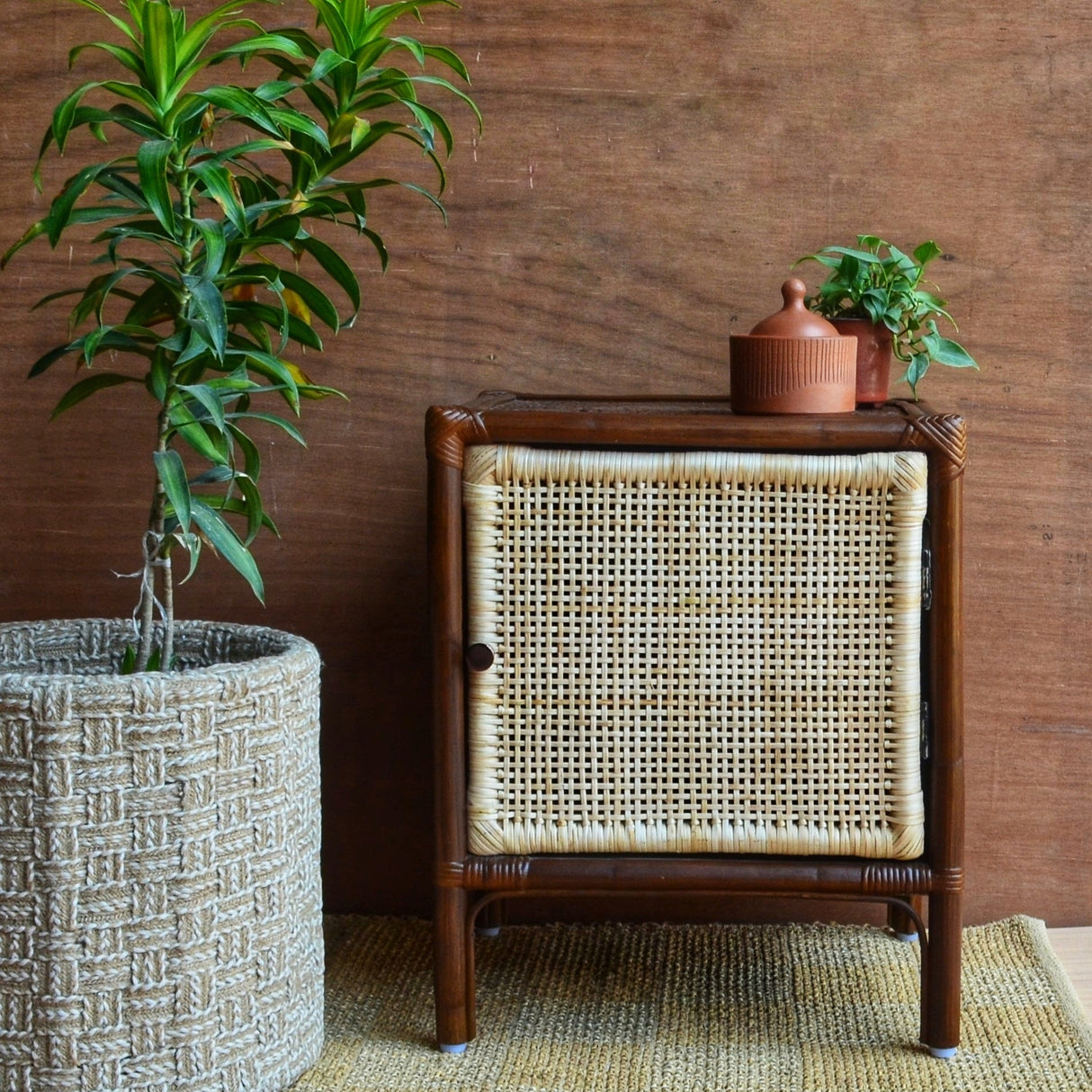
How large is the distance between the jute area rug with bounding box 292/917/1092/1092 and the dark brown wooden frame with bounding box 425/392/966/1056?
0.06 meters

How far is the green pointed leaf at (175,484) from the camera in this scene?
1041 millimetres

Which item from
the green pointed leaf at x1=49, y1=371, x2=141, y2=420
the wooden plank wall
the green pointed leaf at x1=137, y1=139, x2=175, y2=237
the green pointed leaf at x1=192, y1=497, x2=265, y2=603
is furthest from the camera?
the wooden plank wall

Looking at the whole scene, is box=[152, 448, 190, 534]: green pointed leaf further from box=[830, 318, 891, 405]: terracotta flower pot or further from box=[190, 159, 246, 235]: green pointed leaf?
box=[830, 318, 891, 405]: terracotta flower pot

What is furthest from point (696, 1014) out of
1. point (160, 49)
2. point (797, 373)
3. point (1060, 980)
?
point (160, 49)

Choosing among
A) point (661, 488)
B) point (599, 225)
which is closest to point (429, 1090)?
point (661, 488)

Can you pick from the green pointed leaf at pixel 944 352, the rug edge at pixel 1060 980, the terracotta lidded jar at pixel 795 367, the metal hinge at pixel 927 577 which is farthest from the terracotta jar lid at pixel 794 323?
the rug edge at pixel 1060 980

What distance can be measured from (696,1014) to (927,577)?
49cm

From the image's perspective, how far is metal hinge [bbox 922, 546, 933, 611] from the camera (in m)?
1.14

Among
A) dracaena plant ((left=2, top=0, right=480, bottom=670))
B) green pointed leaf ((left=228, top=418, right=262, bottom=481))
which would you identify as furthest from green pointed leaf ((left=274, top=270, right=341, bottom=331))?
green pointed leaf ((left=228, top=418, right=262, bottom=481))

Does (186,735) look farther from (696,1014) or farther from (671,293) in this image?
(671,293)

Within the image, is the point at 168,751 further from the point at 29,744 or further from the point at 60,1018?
the point at 60,1018

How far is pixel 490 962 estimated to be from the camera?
1404 mm

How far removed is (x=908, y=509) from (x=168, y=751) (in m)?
0.65

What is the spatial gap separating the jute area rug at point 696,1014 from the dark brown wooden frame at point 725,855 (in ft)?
0.20
